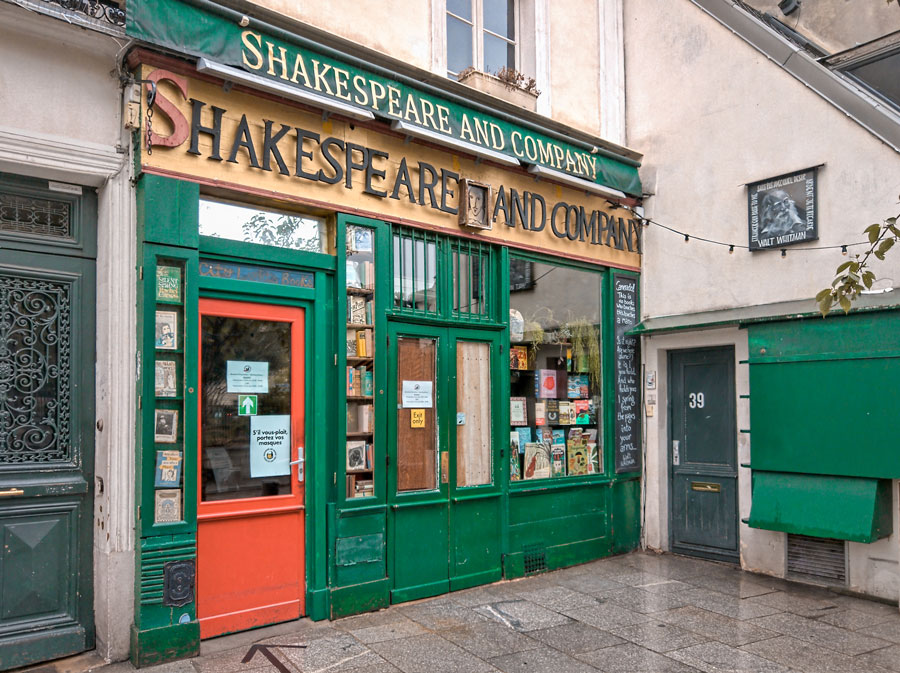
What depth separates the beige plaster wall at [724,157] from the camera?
7.01 metres

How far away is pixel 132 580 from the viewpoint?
489cm

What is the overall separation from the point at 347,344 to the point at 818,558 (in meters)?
4.91

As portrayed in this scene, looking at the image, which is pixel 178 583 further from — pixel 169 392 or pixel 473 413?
pixel 473 413

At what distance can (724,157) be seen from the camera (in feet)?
26.2

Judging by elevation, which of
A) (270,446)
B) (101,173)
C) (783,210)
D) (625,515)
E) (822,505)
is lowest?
(625,515)

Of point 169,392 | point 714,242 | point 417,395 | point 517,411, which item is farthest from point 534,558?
point 169,392

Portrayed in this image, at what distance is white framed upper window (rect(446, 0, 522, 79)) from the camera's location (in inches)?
289

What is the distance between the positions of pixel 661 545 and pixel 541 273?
3.40 meters

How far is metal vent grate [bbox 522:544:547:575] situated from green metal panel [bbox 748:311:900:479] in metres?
2.27

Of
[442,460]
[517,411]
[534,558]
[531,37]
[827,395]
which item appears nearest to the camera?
[442,460]

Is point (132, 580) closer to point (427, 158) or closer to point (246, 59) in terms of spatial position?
point (246, 59)

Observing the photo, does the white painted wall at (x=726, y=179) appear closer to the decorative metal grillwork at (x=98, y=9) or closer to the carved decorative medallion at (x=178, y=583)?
the carved decorative medallion at (x=178, y=583)

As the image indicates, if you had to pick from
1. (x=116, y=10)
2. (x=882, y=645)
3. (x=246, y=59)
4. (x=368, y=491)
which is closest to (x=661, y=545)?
(x=882, y=645)

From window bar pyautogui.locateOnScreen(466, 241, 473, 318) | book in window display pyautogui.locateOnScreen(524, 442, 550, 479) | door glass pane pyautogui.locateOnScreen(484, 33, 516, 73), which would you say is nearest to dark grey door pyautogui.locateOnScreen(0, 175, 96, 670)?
window bar pyautogui.locateOnScreen(466, 241, 473, 318)
